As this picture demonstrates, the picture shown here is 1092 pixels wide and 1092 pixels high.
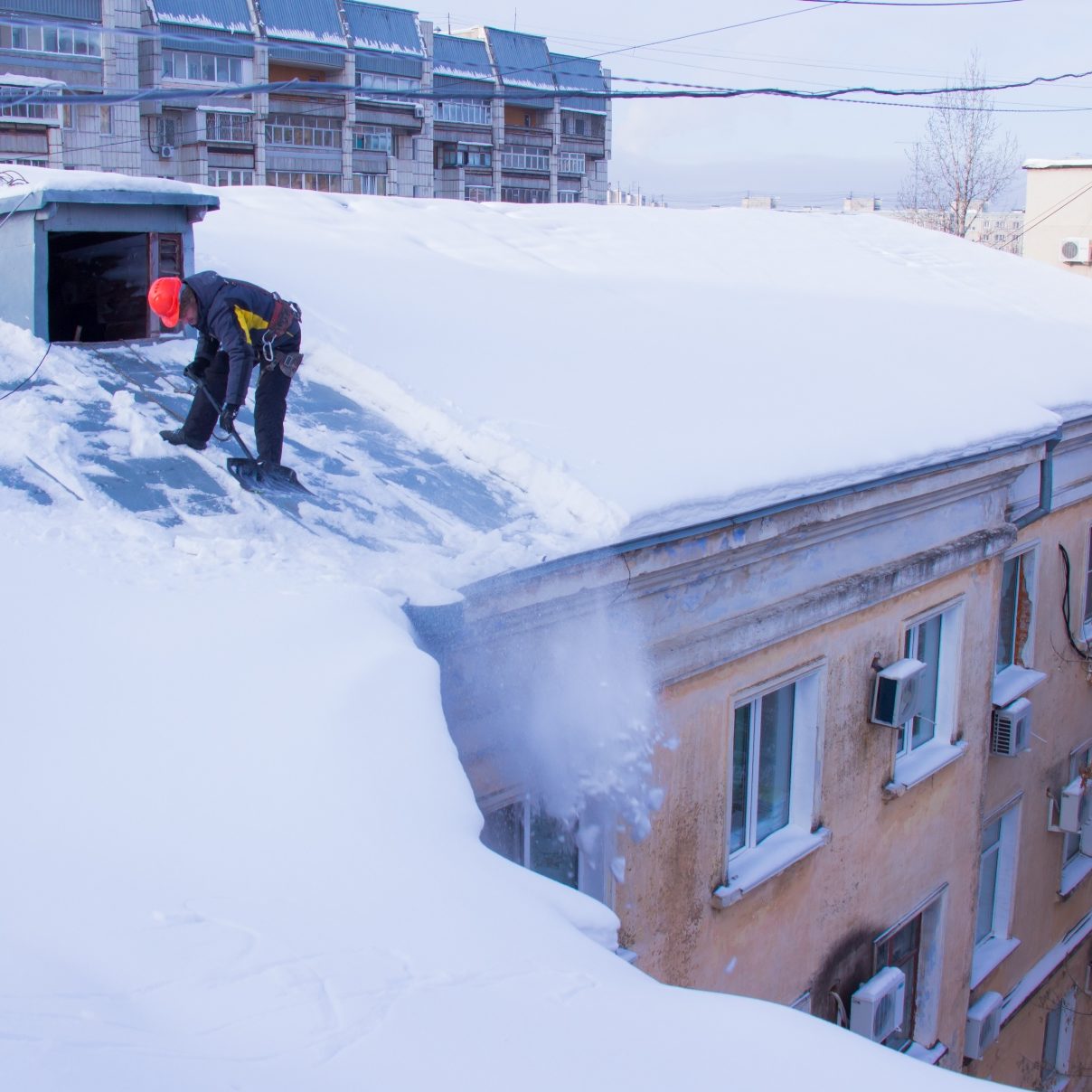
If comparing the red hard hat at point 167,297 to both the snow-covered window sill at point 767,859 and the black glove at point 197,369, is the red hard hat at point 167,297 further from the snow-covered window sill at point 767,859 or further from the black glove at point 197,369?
the snow-covered window sill at point 767,859

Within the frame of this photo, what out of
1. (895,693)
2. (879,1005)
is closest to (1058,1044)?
(879,1005)

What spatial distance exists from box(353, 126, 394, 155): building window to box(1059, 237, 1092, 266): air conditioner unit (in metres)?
24.5

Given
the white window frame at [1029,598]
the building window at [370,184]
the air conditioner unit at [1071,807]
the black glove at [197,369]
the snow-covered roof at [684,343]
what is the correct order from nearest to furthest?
the black glove at [197,369], the snow-covered roof at [684,343], the white window frame at [1029,598], the air conditioner unit at [1071,807], the building window at [370,184]

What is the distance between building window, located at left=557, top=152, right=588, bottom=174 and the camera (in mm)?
48250

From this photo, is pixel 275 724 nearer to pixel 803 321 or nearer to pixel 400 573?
pixel 400 573

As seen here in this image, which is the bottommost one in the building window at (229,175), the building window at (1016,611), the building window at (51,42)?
the building window at (1016,611)

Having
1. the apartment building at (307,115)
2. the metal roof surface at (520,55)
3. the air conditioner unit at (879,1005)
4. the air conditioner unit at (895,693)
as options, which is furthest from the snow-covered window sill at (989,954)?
the metal roof surface at (520,55)

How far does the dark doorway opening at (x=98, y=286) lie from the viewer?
258 inches

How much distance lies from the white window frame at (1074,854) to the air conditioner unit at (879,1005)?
4.00 m

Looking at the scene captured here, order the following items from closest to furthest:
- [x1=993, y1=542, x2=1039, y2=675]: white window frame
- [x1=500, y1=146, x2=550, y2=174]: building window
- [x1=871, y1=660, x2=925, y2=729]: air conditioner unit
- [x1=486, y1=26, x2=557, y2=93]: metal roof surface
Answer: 1. [x1=871, y1=660, x2=925, y2=729]: air conditioner unit
2. [x1=993, y1=542, x2=1039, y2=675]: white window frame
3. [x1=486, y1=26, x2=557, y2=93]: metal roof surface
4. [x1=500, y1=146, x2=550, y2=174]: building window

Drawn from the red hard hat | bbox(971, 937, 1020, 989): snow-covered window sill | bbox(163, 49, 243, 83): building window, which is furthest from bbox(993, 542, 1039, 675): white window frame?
bbox(163, 49, 243, 83): building window

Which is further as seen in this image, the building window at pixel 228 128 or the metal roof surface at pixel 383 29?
the metal roof surface at pixel 383 29

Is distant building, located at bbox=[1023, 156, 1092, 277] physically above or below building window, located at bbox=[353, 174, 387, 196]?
below

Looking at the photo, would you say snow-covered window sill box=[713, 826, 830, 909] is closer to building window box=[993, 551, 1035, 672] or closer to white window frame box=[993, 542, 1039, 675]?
white window frame box=[993, 542, 1039, 675]
